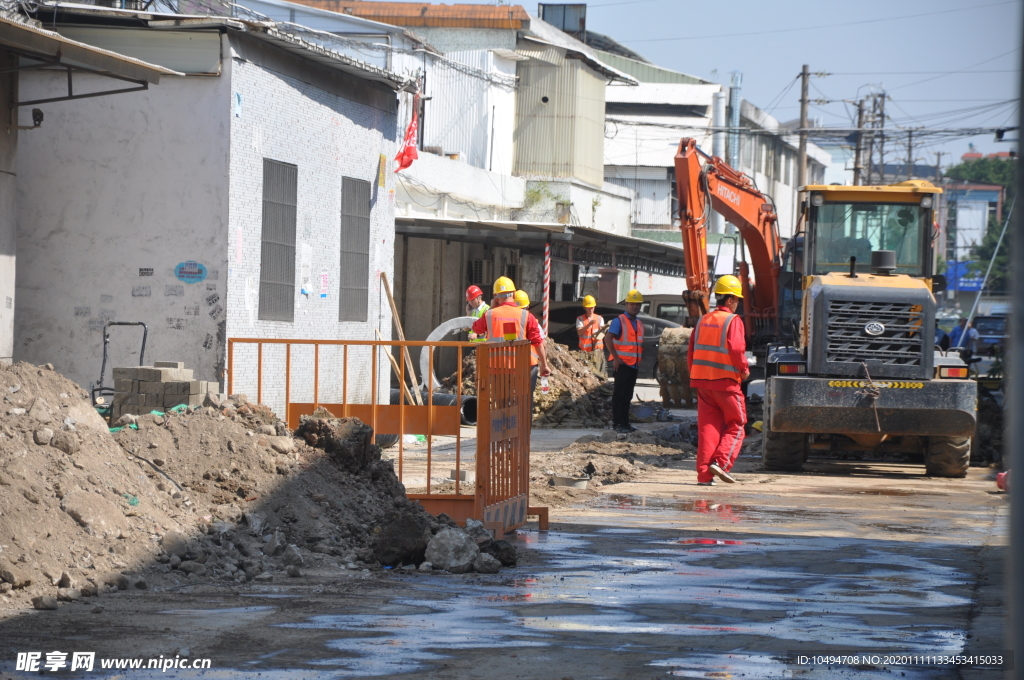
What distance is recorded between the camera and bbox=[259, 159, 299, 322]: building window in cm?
1353

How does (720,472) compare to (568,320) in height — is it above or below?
below

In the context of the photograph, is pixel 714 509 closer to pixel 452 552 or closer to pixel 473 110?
pixel 452 552

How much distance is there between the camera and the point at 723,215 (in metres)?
17.1

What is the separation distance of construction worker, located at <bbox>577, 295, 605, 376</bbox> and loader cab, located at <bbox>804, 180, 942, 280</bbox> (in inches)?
296

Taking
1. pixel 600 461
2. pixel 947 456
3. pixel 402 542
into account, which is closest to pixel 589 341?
pixel 600 461

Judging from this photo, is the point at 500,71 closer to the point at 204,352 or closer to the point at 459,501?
the point at 204,352

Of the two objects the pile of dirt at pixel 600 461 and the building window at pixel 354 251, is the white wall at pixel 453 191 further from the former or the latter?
the pile of dirt at pixel 600 461

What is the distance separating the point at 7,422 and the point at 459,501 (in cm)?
293

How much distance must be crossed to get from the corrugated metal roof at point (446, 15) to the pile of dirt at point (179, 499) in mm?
27491

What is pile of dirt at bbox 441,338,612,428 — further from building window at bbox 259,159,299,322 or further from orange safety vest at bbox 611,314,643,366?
building window at bbox 259,159,299,322

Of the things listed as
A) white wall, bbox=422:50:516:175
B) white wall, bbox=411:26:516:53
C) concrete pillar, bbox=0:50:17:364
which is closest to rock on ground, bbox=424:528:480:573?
concrete pillar, bbox=0:50:17:364

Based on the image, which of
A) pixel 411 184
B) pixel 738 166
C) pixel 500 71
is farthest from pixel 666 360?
pixel 738 166

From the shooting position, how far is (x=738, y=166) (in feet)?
186

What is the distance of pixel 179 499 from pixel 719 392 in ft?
19.9
